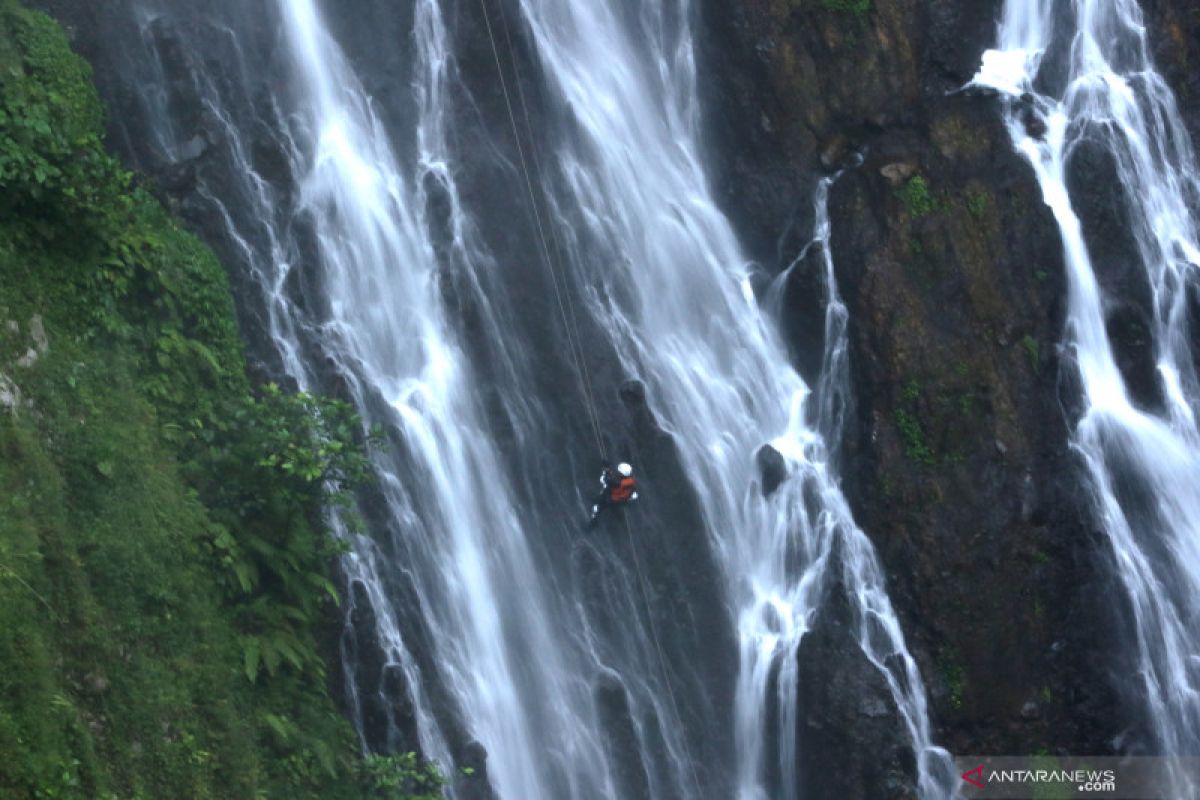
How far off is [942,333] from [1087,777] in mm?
6530

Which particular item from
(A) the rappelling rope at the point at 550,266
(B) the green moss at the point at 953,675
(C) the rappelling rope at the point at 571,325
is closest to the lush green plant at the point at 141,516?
(A) the rappelling rope at the point at 550,266

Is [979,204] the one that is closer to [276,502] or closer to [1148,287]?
[1148,287]

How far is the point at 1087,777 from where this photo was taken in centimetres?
2003

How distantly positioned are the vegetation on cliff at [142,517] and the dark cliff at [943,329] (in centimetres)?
770

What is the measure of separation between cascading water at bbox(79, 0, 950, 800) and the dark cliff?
548 millimetres

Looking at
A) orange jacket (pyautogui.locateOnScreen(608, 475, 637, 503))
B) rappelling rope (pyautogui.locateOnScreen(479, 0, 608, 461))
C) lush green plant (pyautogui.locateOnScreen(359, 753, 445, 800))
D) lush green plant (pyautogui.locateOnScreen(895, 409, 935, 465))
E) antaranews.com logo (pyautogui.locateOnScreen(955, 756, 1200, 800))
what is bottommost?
antaranews.com logo (pyautogui.locateOnScreen(955, 756, 1200, 800))

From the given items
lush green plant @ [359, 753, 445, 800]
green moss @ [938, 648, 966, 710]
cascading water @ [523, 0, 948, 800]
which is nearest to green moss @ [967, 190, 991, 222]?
cascading water @ [523, 0, 948, 800]

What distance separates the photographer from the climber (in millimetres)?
18594

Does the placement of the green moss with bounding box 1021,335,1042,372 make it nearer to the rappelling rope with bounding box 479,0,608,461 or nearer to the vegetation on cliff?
the rappelling rope with bounding box 479,0,608,461

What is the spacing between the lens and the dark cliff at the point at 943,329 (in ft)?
66.1

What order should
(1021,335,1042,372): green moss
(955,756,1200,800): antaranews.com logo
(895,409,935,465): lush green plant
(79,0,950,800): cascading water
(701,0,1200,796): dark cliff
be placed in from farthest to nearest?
1. (1021,335,1042,372): green moss
2. (895,409,935,465): lush green plant
3. (701,0,1200,796): dark cliff
4. (955,756,1200,800): antaranews.com logo
5. (79,0,950,800): cascading water

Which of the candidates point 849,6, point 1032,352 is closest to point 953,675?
point 1032,352

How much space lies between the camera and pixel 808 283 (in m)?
21.2

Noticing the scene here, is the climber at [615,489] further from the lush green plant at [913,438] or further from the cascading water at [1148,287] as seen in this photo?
the cascading water at [1148,287]
